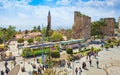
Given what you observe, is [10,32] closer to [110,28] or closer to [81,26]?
[81,26]

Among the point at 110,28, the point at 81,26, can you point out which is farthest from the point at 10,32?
the point at 110,28

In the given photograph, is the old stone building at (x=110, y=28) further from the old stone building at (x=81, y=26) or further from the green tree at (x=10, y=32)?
the green tree at (x=10, y=32)

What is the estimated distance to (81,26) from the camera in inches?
3152

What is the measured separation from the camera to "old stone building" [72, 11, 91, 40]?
79.2 metres

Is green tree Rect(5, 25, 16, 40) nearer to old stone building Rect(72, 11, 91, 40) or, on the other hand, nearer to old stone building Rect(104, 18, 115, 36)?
old stone building Rect(72, 11, 91, 40)

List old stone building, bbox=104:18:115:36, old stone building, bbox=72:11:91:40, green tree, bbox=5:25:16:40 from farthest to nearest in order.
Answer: old stone building, bbox=104:18:115:36 < old stone building, bbox=72:11:91:40 < green tree, bbox=5:25:16:40

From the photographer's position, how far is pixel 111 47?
6069 cm

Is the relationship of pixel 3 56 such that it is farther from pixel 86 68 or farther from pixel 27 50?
pixel 86 68

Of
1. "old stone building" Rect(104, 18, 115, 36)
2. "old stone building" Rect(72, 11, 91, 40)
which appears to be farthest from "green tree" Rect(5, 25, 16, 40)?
"old stone building" Rect(104, 18, 115, 36)

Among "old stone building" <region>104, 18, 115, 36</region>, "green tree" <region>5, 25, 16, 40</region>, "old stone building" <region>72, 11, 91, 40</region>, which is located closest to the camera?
"green tree" <region>5, 25, 16, 40</region>

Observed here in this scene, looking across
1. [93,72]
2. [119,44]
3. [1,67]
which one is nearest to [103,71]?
[93,72]

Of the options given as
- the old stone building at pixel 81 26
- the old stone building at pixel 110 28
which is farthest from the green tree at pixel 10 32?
the old stone building at pixel 110 28

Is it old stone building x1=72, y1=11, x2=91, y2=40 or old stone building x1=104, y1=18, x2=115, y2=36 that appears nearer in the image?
old stone building x1=72, y1=11, x2=91, y2=40

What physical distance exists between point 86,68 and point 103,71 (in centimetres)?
294
